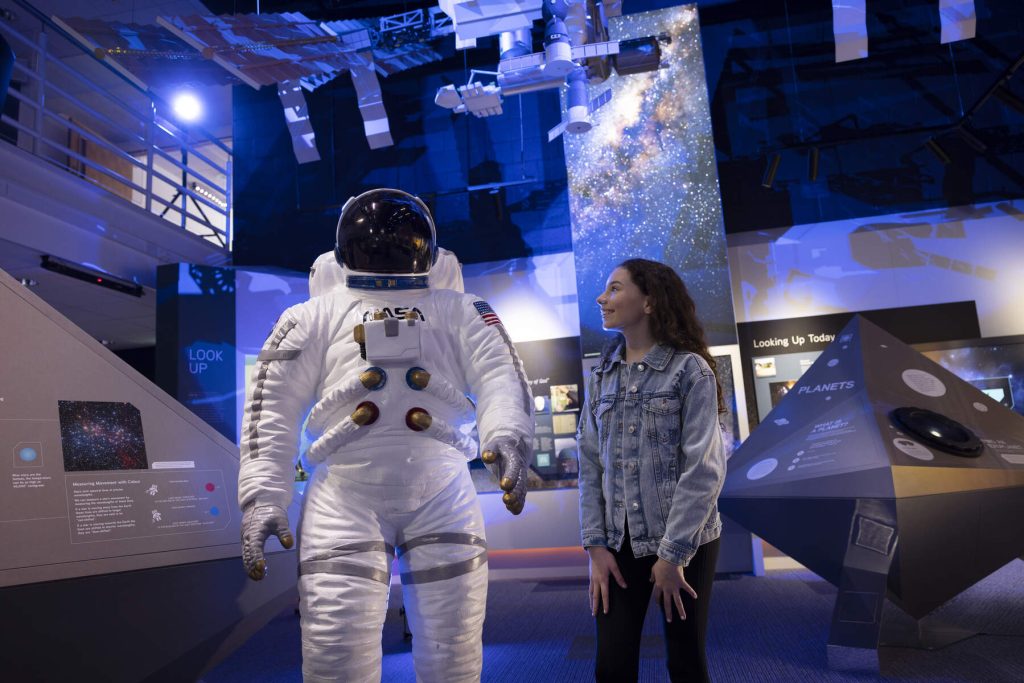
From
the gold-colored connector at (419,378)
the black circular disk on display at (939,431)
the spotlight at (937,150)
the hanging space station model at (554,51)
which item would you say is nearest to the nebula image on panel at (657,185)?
the hanging space station model at (554,51)

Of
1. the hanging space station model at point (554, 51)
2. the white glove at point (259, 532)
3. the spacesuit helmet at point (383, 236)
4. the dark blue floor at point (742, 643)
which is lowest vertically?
the dark blue floor at point (742, 643)

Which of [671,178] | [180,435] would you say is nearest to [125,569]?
[180,435]

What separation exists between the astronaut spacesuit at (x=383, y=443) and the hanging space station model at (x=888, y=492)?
58.3 inches

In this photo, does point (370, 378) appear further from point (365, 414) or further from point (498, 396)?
point (498, 396)

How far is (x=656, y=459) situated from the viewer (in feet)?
5.28

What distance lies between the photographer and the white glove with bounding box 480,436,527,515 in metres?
1.58

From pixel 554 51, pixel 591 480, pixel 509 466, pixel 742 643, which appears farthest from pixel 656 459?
pixel 554 51

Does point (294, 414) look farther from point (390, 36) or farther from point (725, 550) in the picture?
point (390, 36)

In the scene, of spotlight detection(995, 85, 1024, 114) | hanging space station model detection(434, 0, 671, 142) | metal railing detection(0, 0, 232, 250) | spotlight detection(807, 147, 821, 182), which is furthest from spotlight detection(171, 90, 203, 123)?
spotlight detection(995, 85, 1024, 114)

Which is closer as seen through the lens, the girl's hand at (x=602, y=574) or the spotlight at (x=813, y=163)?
the girl's hand at (x=602, y=574)

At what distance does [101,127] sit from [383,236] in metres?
7.85

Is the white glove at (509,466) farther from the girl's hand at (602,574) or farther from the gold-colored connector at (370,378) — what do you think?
the gold-colored connector at (370,378)

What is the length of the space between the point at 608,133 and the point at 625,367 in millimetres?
4121

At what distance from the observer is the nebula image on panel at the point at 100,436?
5.48 feet
